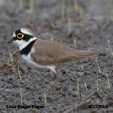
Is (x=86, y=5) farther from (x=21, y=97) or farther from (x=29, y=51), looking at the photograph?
(x=21, y=97)

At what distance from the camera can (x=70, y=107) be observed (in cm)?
471

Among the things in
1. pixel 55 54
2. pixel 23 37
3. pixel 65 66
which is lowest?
pixel 65 66

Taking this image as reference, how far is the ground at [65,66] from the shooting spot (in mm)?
4965

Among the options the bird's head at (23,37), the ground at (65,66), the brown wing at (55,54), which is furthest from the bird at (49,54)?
the ground at (65,66)

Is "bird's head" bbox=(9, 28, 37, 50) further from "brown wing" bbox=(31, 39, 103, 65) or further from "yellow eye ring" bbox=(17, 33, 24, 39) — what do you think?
"brown wing" bbox=(31, 39, 103, 65)

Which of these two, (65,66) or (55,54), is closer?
(55,54)

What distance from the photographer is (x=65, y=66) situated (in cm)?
557

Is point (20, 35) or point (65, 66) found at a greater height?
point (20, 35)

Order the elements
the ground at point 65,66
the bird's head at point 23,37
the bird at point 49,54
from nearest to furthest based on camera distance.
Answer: the ground at point 65,66, the bird at point 49,54, the bird's head at point 23,37

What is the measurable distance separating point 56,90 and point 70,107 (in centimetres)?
79

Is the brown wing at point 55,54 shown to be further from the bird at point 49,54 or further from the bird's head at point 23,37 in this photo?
the bird's head at point 23,37

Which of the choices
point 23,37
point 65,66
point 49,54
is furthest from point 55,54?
point 23,37

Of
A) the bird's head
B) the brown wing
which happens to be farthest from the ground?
the bird's head

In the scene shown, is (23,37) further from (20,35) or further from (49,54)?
(49,54)
